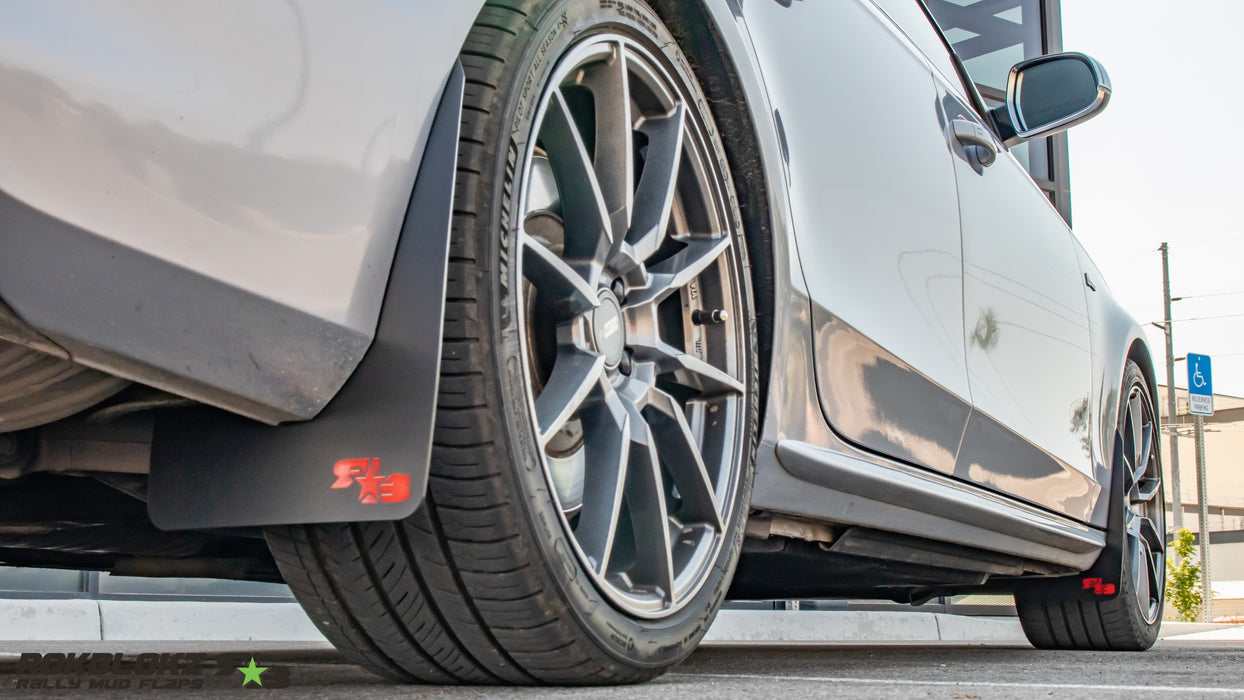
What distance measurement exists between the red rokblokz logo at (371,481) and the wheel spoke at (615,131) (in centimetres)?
58

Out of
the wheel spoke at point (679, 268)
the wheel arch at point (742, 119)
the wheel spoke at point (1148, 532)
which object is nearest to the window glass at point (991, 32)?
the wheel spoke at point (1148, 532)

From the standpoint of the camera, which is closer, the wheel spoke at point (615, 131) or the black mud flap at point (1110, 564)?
the wheel spoke at point (615, 131)

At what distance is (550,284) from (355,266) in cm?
40

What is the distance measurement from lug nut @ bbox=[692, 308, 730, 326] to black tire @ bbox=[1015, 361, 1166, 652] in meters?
2.31

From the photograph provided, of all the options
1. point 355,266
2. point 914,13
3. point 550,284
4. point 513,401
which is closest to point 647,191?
point 550,284

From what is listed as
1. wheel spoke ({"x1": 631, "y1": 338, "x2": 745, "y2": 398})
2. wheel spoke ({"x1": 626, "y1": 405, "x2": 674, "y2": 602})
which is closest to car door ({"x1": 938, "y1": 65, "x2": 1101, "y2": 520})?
wheel spoke ({"x1": 631, "y1": 338, "x2": 745, "y2": 398})

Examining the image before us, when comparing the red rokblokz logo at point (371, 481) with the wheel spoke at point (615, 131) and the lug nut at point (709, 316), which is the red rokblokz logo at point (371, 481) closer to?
the wheel spoke at point (615, 131)

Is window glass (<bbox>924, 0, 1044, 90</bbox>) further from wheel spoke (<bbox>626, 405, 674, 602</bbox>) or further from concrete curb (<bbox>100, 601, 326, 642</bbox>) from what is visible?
wheel spoke (<bbox>626, 405, 674, 602</bbox>)

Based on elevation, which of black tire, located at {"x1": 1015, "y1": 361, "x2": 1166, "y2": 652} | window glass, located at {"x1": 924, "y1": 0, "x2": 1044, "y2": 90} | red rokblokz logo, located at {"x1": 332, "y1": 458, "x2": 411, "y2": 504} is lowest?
black tire, located at {"x1": 1015, "y1": 361, "x2": 1166, "y2": 652}

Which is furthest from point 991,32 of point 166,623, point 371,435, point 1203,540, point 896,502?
point 1203,540

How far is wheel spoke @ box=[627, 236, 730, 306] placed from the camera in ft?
5.25

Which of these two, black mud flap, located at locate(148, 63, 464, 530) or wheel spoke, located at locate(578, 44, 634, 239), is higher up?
wheel spoke, located at locate(578, 44, 634, 239)

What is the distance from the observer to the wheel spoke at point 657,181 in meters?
1.62

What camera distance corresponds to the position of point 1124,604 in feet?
11.4
